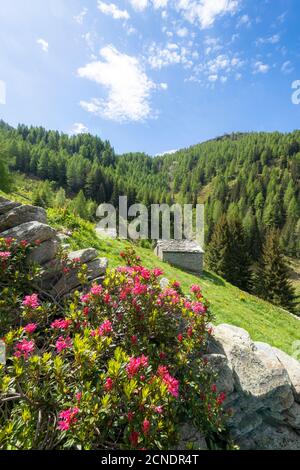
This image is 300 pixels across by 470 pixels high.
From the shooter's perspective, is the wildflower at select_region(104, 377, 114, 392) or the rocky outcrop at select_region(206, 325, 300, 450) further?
the rocky outcrop at select_region(206, 325, 300, 450)

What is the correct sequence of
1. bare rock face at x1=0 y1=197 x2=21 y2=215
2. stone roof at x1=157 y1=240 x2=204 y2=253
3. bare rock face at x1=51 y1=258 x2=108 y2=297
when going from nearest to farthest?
bare rock face at x1=51 y1=258 x2=108 y2=297, bare rock face at x1=0 y1=197 x2=21 y2=215, stone roof at x1=157 y1=240 x2=204 y2=253

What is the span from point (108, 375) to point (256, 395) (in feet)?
13.7

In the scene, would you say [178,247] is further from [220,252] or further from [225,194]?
[225,194]

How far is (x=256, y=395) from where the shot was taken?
19.0 feet

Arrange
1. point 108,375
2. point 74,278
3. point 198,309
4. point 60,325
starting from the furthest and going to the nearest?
point 74,278 < point 198,309 < point 60,325 < point 108,375

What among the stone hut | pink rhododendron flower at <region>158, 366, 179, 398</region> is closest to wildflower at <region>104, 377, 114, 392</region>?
pink rhododendron flower at <region>158, 366, 179, 398</region>

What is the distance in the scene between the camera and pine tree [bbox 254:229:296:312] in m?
41.9

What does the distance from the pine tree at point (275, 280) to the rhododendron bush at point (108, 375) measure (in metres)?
42.7

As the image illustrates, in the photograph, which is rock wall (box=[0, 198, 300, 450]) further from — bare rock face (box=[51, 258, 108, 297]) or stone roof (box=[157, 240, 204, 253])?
stone roof (box=[157, 240, 204, 253])

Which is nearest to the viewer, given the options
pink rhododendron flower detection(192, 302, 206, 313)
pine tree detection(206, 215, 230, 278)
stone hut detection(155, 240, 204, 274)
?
pink rhododendron flower detection(192, 302, 206, 313)

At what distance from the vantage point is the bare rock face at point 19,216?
735 centimetres

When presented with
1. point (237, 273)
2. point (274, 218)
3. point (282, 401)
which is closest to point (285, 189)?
point (274, 218)

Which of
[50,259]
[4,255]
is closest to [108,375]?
[4,255]

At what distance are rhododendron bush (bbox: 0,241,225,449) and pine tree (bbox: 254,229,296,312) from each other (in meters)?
42.7
